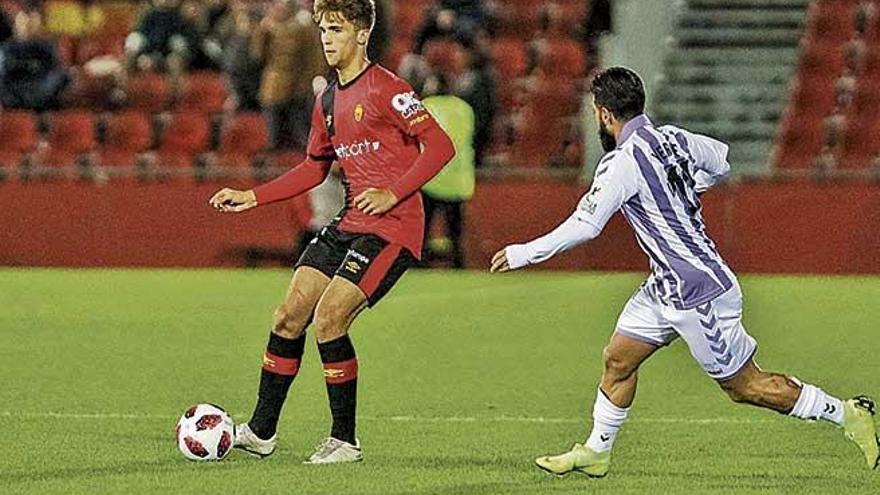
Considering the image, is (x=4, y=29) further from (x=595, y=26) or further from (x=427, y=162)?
(x=427, y=162)

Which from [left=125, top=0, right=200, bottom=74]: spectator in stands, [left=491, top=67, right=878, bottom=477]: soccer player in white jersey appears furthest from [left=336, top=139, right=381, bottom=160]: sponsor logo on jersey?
[left=125, top=0, right=200, bottom=74]: spectator in stands

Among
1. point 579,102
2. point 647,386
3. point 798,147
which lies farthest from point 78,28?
point 647,386

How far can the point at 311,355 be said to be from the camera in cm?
1231

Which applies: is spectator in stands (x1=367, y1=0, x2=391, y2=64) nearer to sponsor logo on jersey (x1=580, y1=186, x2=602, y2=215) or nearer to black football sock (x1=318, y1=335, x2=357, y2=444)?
black football sock (x1=318, y1=335, x2=357, y2=444)

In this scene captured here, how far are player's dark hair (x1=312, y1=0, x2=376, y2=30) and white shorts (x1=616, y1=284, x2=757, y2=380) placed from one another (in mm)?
1485

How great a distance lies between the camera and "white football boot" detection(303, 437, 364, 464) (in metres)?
7.84

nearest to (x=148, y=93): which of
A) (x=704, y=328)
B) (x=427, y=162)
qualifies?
(x=427, y=162)

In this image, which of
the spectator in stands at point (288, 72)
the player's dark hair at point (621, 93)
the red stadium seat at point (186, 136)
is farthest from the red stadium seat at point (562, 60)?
the player's dark hair at point (621, 93)

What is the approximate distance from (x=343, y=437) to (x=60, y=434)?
1.50 metres

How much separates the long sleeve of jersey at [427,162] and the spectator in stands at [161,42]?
498 inches

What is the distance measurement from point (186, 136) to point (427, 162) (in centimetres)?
1253

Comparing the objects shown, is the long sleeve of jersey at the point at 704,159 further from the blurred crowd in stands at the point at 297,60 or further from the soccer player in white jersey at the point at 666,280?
the blurred crowd in stands at the point at 297,60

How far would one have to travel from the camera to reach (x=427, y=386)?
10.7m

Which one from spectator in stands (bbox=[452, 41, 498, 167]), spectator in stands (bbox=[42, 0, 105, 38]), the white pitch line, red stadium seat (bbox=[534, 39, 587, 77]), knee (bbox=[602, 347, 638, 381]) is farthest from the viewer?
spectator in stands (bbox=[42, 0, 105, 38])
